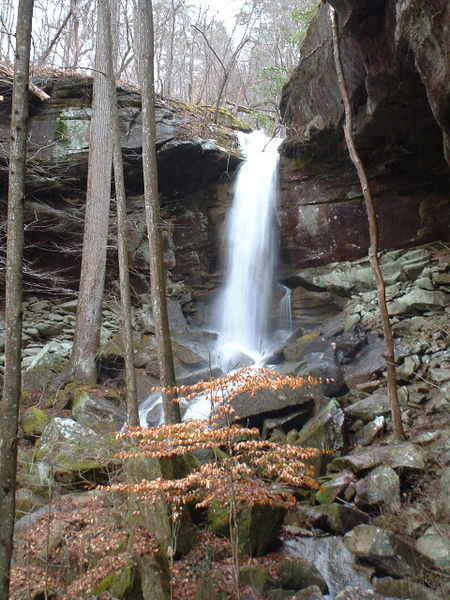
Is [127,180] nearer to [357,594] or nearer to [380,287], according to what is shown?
[380,287]

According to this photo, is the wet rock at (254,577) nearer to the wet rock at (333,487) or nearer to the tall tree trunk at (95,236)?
the wet rock at (333,487)

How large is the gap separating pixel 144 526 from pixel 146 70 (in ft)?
22.9

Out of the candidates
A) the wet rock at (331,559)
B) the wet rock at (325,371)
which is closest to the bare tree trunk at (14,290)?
the wet rock at (331,559)

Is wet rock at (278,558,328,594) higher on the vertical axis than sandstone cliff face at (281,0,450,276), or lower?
lower

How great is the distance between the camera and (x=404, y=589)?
373cm

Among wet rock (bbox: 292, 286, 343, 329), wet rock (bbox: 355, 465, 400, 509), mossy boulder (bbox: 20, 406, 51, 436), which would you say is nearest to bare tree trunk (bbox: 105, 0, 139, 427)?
mossy boulder (bbox: 20, 406, 51, 436)

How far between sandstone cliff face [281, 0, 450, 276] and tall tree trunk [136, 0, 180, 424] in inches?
126

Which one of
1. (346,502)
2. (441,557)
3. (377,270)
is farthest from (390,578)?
(377,270)

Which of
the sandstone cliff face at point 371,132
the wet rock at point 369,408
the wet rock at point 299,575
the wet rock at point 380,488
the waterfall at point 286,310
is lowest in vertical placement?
the wet rock at point 299,575

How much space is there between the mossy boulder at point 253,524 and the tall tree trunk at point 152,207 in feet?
6.76

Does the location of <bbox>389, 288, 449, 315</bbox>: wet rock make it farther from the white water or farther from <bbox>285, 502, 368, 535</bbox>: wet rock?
<bbox>285, 502, 368, 535</bbox>: wet rock

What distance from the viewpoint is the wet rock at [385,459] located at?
515cm

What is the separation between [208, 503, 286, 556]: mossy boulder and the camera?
450 cm

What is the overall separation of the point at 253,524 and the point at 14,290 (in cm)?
329
